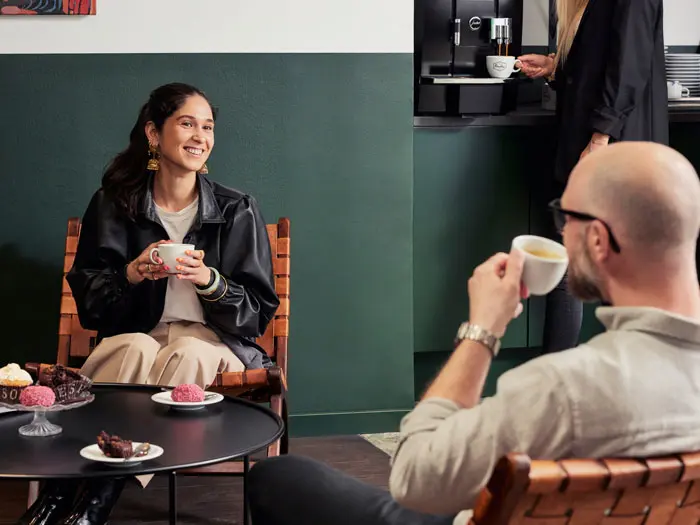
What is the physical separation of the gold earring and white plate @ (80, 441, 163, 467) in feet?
4.06

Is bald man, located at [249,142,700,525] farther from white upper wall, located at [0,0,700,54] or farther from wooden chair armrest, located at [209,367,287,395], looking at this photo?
white upper wall, located at [0,0,700,54]

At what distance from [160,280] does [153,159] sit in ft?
1.21

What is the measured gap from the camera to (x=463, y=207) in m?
4.16

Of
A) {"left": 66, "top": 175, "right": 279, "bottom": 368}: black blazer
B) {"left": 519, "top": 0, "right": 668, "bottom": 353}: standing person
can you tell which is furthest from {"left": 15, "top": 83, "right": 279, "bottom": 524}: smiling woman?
{"left": 519, "top": 0, "right": 668, "bottom": 353}: standing person

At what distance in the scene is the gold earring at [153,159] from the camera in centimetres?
322

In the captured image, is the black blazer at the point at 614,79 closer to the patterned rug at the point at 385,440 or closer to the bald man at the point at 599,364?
the patterned rug at the point at 385,440

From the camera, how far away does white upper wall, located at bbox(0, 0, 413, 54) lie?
Answer: 3.60m

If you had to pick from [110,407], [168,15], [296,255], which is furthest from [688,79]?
[110,407]

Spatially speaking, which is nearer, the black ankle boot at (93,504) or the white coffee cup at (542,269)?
the white coffee cup at (542,269)

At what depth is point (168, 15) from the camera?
3.64 metres

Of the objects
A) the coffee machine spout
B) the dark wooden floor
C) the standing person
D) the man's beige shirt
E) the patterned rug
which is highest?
the coffee machine spout

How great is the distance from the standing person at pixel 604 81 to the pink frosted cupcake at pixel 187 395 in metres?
1.69

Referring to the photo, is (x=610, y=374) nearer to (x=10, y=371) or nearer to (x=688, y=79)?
(x=10, y=371)

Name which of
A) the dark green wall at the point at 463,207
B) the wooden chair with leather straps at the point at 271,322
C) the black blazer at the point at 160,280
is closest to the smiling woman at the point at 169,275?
the black blazer at the point at 160,280
